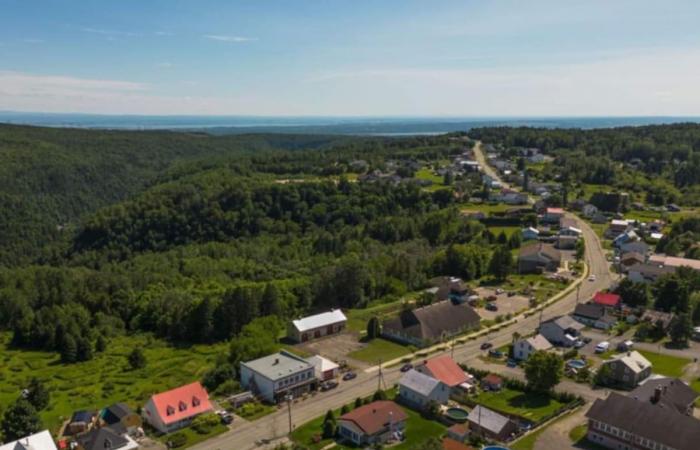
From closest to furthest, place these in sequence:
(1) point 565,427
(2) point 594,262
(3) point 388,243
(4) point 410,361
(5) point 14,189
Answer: (1) point 565,427, (4) point 410,361, (2) point 594,262, (3) point 388,243, (5) point 14,189

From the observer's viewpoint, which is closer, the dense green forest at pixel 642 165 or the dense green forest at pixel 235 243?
the dense green forest at pixel 235 243

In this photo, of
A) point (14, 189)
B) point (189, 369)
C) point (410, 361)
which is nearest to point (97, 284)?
point (189, 369)

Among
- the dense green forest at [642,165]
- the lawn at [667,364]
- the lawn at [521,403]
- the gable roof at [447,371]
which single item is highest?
the dense green forest at [642,165]

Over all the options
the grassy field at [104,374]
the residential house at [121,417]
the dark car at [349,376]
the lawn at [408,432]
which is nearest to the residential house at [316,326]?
the grassy field at [104,374]

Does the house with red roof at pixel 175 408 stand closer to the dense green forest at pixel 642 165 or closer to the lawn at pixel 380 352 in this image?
the lawn at pixel 380 352

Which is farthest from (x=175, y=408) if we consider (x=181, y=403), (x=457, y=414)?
(x=457, y=414)

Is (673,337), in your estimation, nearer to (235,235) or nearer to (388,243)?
(388,243)
